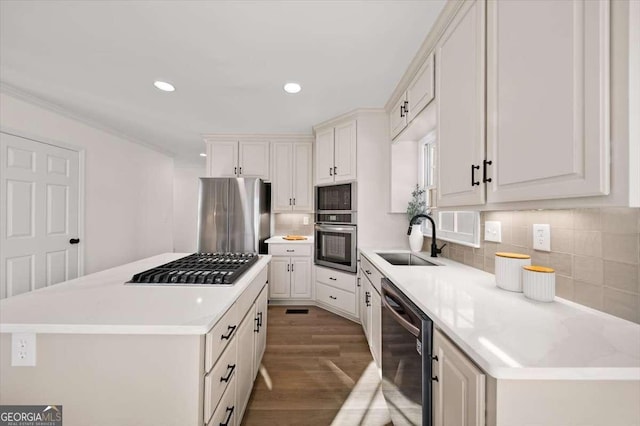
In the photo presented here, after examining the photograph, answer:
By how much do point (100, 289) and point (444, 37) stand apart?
232cm

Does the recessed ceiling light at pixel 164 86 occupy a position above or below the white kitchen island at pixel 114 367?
above

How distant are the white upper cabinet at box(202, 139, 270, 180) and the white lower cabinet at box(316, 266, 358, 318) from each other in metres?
1.71

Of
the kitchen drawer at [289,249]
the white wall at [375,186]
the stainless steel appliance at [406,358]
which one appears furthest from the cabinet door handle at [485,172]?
the kitchen drawer at [289,249]

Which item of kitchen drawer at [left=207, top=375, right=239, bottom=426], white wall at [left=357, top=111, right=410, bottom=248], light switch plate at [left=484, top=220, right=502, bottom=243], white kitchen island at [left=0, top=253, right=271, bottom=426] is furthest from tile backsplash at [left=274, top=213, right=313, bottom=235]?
white kitchen island at [left=0, top=253, right=271, bottom=426]

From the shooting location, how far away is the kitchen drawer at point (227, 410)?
1.03 metres

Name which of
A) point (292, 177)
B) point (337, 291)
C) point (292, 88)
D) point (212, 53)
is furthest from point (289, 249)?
point (212, 53)

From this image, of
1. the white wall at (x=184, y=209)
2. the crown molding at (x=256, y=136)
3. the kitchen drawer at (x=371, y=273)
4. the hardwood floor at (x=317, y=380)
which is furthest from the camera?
the white wall at (x=184, y=209)

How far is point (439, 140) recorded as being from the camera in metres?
1.53

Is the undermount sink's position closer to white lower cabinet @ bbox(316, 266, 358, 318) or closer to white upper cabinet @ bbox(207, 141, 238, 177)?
white lower cabinet @ bbox(316, 266, 358, 318)

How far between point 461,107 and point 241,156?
312 cm

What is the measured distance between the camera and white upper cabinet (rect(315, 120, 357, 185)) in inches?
115

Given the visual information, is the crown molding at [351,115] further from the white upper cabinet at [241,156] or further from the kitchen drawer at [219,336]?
the kitchen drawer at [219,336]

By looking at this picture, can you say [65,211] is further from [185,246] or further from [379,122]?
[379,122]

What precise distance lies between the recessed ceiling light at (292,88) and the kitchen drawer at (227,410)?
230 cm
